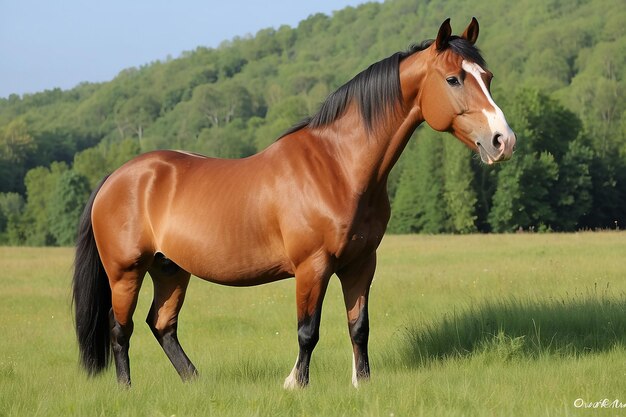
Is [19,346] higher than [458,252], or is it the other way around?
[19,346]

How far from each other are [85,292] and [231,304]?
7.14 metres

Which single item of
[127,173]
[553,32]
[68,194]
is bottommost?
[68,194]

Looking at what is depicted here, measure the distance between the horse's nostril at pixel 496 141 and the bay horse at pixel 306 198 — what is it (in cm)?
1

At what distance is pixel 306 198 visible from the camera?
5977 mm

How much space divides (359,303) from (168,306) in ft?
6.79

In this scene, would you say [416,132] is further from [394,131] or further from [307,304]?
[307,304]

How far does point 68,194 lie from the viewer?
76750 mm

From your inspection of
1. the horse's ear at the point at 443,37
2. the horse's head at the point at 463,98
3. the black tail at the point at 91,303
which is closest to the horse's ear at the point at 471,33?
the horse's head at the point at 463,98

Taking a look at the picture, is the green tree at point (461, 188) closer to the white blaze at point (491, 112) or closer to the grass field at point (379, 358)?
the grass field at point (379, 358)

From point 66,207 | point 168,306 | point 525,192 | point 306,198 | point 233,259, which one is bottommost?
point 525,192

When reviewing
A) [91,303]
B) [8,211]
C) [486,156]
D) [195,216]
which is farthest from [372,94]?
[8,211]

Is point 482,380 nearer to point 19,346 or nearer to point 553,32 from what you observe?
point 19,346

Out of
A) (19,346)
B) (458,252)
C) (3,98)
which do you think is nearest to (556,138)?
(458,252)

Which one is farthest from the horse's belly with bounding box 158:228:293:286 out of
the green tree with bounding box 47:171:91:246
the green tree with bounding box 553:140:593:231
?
the green tree with bounding box 47:171:91:246
